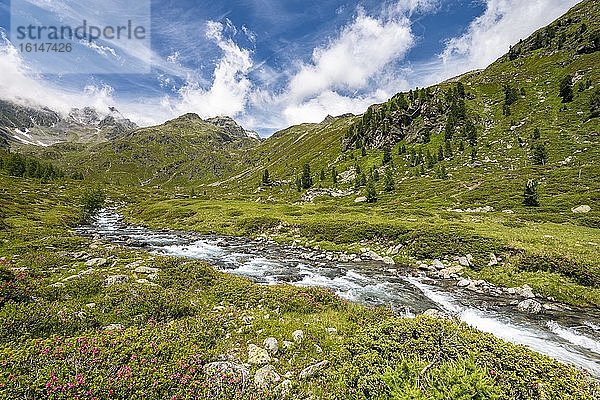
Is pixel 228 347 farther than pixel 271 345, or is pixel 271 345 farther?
pixel 271 345

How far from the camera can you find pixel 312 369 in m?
10.0

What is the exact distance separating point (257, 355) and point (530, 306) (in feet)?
71.6

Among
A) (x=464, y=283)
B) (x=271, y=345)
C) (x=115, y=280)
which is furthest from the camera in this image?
(x=464, y=283)

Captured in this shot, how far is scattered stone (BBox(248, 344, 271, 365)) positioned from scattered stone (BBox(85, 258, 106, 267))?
1680 cm

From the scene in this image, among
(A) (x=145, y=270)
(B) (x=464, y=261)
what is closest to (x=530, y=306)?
(B) (x=464, y=261)

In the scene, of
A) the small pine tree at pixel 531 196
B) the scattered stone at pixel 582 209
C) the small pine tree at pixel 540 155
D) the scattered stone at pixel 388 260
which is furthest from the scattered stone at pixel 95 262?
the small pine tree at pixel 540 155

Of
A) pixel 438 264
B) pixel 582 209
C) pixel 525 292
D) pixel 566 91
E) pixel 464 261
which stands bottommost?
pixel 525 292

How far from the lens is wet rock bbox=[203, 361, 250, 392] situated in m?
8.68

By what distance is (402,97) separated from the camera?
149750 millimetres

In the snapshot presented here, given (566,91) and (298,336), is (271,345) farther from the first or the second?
(566,91)

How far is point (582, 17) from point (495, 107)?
96.7m

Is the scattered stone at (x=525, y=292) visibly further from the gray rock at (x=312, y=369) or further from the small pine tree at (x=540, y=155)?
the small pine tree at (x=540, y=155)

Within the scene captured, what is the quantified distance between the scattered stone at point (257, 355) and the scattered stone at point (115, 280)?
1063cm

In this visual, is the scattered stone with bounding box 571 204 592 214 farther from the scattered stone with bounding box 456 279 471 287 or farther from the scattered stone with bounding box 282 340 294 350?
the scattered stone with bounding box 282 340 294 350
